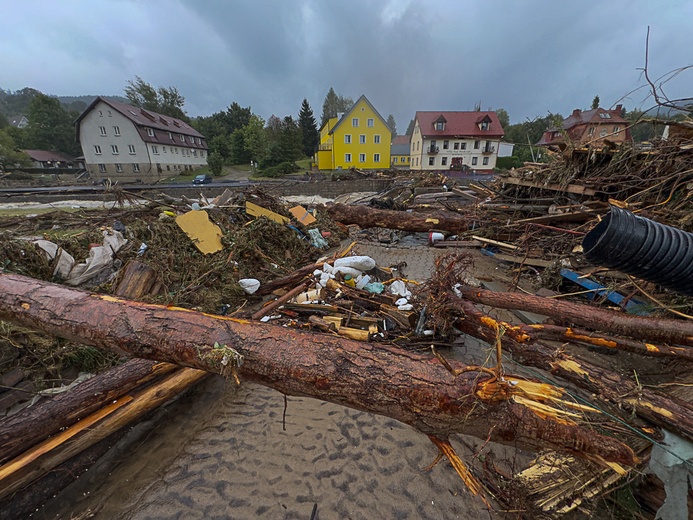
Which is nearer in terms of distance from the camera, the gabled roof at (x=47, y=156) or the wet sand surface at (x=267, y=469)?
the wet sand surface at (x=267, y=469)

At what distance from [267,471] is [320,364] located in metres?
1.55

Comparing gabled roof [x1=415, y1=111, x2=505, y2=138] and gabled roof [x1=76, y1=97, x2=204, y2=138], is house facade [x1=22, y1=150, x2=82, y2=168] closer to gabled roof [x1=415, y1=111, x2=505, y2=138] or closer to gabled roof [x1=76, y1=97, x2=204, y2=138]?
gabled roof [x1=76, y1=97, x2=204, y2=138]

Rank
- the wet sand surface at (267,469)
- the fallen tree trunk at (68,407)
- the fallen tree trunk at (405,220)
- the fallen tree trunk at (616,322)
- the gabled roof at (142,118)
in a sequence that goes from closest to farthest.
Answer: the fallen tree trunk at (68,407), the wet sand surface at (267,469), the fallen tree trunk at (616,322), the fallen tree trunk at (405,220), the gabled roof at (142,118)

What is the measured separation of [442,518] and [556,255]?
17.6 feet

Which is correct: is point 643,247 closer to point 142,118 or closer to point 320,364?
point 320,364

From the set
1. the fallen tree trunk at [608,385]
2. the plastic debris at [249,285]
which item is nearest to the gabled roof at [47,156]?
the plastic debris at [249,285]

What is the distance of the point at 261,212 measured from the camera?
7.56 metres

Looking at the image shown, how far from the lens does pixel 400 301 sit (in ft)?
14.1

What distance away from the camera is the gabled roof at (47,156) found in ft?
118

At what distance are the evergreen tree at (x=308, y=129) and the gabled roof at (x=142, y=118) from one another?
629 inches

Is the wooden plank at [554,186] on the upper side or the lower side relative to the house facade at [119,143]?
lower

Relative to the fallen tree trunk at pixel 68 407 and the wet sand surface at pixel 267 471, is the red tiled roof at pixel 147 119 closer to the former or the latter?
the fallen tree trunk at pixel 68 407

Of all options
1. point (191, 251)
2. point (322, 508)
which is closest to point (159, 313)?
point (322, 508)

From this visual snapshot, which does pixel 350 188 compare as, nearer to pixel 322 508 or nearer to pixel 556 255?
pixel 556 255
